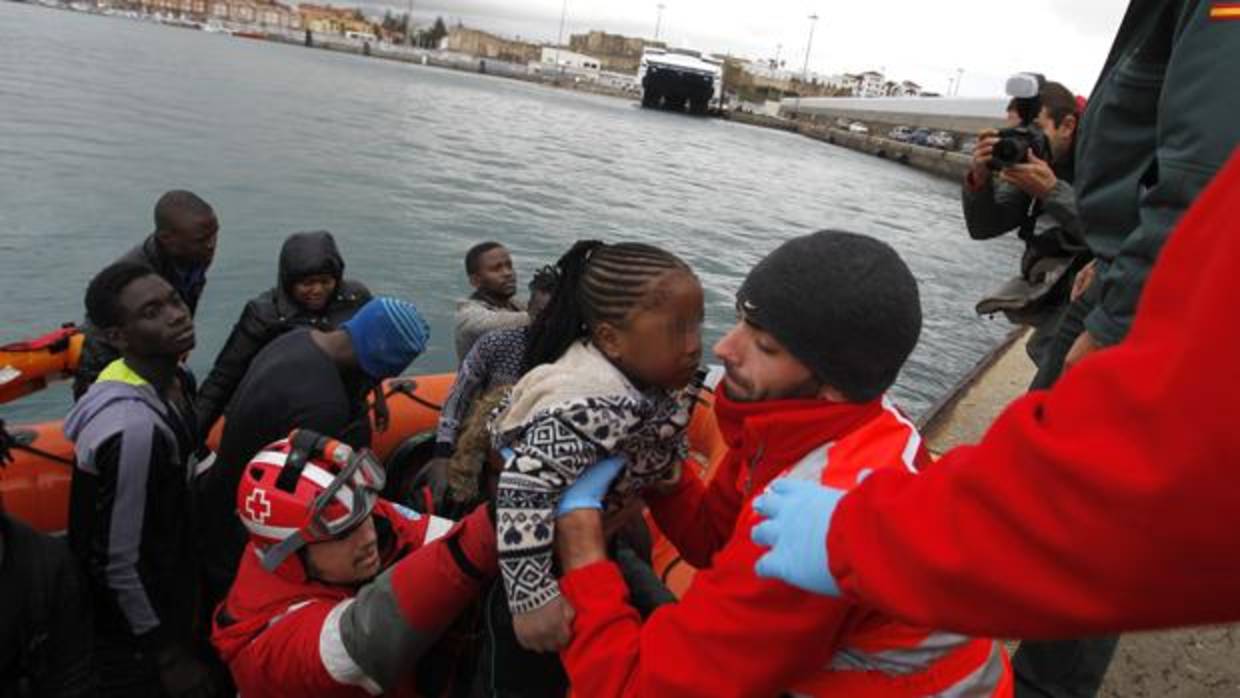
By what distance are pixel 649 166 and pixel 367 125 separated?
1023 centimetres

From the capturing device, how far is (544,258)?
44.1 ft

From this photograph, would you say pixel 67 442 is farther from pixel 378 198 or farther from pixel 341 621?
pixel 378 198

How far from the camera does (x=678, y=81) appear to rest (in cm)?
6819

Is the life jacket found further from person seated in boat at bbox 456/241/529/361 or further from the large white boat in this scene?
the large white boat

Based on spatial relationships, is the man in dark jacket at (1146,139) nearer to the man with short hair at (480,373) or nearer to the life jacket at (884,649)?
the life jacket at (884,649)

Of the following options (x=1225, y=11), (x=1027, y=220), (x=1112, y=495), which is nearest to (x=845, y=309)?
(x=1112, y=495)

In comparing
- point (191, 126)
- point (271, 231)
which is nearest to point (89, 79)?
point (191, 126)

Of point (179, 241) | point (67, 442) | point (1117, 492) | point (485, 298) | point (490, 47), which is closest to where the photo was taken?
point (1117, 492)

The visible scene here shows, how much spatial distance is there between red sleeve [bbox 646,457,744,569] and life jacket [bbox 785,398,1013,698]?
52cm

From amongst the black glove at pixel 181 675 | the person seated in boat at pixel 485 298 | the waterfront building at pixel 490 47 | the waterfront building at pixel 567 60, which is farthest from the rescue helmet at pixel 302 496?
the waterfront building at pixel 490 47

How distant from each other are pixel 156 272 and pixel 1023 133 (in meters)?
4.00

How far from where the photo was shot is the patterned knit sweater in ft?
5.00

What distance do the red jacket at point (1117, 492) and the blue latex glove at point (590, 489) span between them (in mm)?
782

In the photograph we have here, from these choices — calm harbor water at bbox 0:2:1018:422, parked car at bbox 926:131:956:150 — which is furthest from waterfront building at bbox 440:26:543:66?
calm harbor water at bbox 0:2:1018:422
